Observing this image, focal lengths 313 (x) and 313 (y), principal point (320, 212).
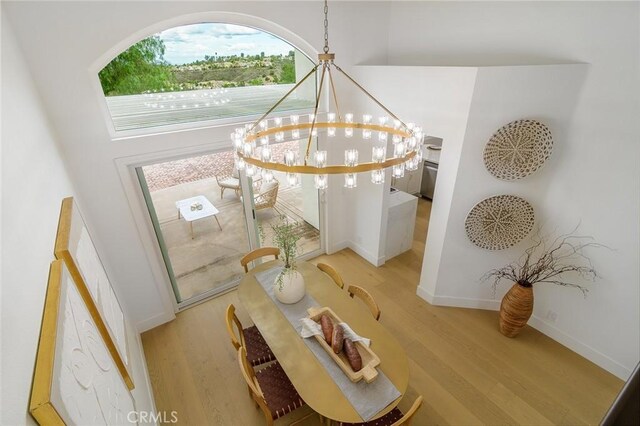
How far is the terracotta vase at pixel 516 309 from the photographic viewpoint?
3543 mm

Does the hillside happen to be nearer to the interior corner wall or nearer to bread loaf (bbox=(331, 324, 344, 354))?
the interior corner wall

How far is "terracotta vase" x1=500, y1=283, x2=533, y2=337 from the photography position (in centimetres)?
354

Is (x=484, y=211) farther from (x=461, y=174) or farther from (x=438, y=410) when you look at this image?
(x=438, y=410)

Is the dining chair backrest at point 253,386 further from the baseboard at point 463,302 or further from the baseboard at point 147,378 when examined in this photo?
the baseboard at point 463,302

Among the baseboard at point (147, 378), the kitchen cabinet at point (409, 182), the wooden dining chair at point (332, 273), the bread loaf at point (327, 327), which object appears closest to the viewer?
the bread loaf at point (327, 327)

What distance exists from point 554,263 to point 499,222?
747 millimetres

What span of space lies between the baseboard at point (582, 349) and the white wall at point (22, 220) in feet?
14.5

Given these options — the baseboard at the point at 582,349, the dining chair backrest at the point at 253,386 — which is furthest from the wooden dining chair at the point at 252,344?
the baseboard at the point at 582,349

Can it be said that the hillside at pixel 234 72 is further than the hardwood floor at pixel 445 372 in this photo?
Yes

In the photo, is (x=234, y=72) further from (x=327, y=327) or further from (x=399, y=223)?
(x=399, y=223)

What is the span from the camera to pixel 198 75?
141 inches

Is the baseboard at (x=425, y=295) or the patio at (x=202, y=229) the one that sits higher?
the patio at (x=202, y=229)

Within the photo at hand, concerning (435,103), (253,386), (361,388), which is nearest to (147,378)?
(253,386)

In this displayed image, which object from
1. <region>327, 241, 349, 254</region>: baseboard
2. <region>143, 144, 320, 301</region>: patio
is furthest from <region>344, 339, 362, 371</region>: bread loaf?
<region>327, 241, 349, 254</region>: baseboard
